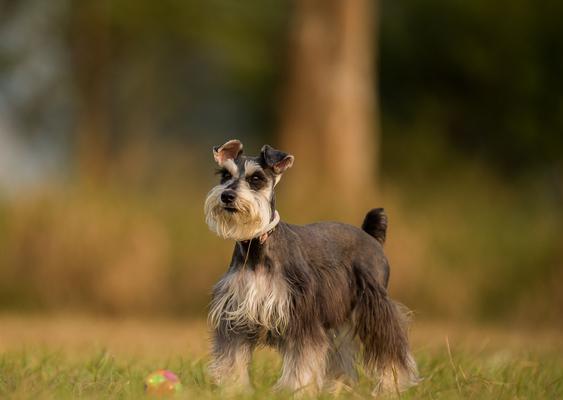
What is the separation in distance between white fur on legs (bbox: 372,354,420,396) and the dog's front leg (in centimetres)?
77

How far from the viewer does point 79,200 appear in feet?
43.9

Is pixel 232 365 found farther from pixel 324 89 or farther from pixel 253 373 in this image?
pixel 324 89

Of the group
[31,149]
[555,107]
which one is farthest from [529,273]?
[31,149]

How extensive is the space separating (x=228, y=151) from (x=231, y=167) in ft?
0.56

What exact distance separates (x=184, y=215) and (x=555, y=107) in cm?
976

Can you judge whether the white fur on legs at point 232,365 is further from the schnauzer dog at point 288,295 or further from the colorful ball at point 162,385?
the colorful ball at point 162,385

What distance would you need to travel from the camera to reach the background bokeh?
43.1ft

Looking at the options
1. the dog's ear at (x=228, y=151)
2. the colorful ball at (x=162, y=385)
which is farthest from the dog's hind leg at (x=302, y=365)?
the dog's ear at (x=228, y=151)

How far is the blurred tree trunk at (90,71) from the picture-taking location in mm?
22531

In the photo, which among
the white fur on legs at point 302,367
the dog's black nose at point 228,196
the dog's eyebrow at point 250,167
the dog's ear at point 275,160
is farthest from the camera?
the dog's ear at point 275,160

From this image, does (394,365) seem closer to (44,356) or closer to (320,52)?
(44,356)

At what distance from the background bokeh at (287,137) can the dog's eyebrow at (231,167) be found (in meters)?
7.30

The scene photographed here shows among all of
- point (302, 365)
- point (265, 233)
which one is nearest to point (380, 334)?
point (302, 365)

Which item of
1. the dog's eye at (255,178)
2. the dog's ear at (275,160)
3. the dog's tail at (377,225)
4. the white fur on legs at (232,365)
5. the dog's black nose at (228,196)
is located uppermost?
the dog's ear at (275,160)
